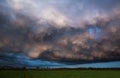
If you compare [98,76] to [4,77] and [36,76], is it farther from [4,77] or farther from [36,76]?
[4,77]

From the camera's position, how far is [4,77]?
80.3 m

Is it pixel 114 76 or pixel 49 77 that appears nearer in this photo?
pixel 114 76

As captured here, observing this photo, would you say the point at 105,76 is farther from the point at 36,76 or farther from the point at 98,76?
the point at 36,76

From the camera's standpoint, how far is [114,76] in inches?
2830

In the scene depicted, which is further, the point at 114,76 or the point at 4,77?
the point at 4,77

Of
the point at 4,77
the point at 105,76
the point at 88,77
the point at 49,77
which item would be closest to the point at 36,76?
the point at 49,77

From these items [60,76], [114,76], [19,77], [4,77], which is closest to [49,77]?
[60,76]

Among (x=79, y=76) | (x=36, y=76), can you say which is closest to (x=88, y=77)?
(x=79, y=76)

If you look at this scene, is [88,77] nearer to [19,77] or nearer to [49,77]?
[49,77]

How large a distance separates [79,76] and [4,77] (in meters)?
26.4

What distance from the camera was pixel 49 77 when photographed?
77.4 meters

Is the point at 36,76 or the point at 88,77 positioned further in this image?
the point at 36,76

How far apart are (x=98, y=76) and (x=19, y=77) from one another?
2615 cm

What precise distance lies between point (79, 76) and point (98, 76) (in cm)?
651
